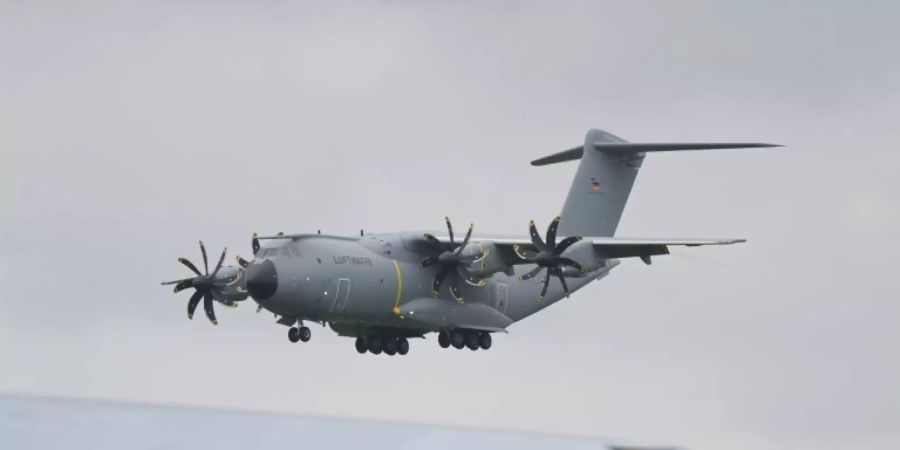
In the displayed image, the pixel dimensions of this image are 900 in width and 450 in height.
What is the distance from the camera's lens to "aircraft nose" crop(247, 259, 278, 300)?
36.2 metres

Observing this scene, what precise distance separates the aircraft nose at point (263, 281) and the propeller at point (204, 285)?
484cm

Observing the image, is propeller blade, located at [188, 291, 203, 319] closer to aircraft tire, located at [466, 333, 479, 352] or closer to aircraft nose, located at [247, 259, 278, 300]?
aircraft nose, located at [247, 259, 278, 300]

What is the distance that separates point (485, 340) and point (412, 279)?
390cm

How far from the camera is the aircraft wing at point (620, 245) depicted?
129ft

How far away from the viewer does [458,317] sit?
134ft

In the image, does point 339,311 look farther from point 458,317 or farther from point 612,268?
point 612,268

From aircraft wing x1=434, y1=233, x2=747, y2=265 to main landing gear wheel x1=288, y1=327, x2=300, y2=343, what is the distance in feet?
14.6

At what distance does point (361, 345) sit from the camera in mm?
41844

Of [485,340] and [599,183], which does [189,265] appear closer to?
[485,340]

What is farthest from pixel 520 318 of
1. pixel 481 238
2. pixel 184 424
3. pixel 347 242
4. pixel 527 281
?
pixel 184 424

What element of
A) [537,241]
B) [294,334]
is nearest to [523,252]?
[537,241]

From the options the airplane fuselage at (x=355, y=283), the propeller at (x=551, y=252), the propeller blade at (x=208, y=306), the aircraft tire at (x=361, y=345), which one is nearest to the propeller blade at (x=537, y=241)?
the propeller at (x=551, y=252)

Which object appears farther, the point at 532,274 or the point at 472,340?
the point at 472,340

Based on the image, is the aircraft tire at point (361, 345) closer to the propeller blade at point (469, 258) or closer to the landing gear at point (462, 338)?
the landing gear at point (462, 338)
